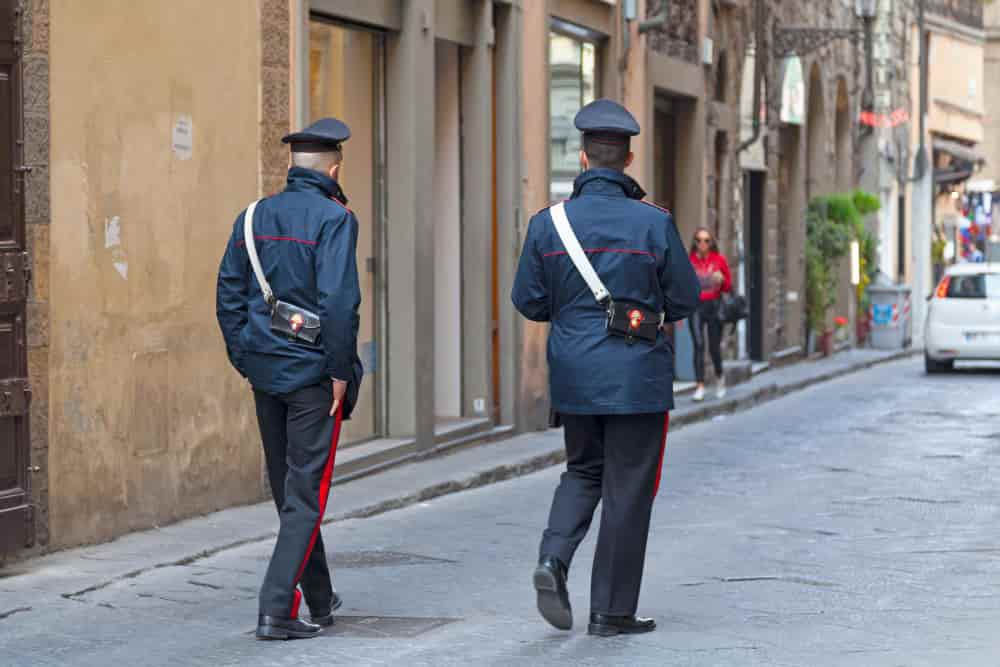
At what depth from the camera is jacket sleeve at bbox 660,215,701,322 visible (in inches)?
294

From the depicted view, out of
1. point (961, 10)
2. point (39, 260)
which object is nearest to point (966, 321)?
point (39, 260)

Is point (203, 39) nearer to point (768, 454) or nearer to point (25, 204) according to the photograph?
point (25, 204)

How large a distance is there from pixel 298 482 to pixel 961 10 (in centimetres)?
4098

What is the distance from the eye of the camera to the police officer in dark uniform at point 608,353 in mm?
7371

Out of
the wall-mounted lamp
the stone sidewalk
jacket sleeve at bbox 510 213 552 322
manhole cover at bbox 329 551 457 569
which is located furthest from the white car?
jacket sleeve at bbox 510 213 552 322

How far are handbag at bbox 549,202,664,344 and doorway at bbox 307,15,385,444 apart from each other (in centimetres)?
637

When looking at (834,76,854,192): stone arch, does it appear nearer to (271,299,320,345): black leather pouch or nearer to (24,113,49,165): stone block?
(24,113,49,165): stone block

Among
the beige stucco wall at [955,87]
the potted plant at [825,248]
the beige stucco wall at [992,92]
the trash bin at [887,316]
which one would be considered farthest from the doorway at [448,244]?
the beige stucco wall at [992,92]

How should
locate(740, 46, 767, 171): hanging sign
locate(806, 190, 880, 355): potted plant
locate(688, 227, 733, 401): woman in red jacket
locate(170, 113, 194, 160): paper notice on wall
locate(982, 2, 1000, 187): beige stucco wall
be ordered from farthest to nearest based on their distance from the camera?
1. locate(982, 2, 1000, 187): beige stucco wall
2. locate(806, 190, 880, 355): potted plant
3. locate(740, 46, 767, 171): hanging sign
4. locate(688, 227, 733, 401): woman in red jacket
5. locate(170, 113, 194, 160): paper notice on wall

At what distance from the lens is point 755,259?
27.0m

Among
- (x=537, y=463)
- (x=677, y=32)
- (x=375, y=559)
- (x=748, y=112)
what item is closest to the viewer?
(x=375, y=559)

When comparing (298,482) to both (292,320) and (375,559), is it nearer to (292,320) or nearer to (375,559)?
(292,320)

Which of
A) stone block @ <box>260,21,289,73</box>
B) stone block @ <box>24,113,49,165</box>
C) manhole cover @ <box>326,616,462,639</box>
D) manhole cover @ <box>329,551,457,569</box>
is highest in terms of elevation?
stone block @ <box>260,21,289,73</box>

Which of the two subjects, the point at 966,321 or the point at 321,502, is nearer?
the point at 321,502
